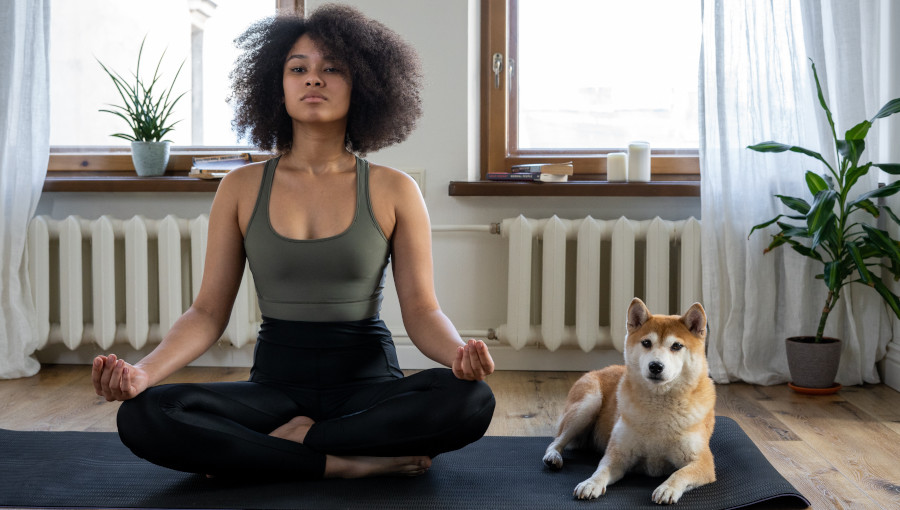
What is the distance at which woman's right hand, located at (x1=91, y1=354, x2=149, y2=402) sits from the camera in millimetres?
1474

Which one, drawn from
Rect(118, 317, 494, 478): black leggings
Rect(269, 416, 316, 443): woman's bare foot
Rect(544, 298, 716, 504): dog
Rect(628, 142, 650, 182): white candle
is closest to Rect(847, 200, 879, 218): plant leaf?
Rect(628, 142, 650, 182): white candle

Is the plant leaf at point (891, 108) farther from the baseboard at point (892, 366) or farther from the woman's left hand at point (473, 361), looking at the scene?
the woman's left hand at point (473, 361)

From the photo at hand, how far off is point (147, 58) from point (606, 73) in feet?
5.64

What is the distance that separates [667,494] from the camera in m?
1.63

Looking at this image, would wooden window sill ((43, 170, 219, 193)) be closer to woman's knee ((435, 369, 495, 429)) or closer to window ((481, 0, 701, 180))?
window ((481, 0, 701, 180))

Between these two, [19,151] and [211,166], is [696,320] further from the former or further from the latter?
[19,151]

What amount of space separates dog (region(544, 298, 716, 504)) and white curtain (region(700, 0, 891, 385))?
1.20m

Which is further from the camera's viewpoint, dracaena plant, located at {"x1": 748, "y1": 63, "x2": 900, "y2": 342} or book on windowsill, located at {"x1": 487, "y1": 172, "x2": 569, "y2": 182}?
book on windowsill, located at {"x1": 487, "y1": 172, "x2": 569, "y2": 182}

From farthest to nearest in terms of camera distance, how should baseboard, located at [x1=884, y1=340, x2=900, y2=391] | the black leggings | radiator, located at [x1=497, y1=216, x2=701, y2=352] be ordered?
radiator, located at [x1=497, y1=216, x2=701, y2=352] < baseboard, located at [x1=884, y1=340, x2=900, y2=391] < the black leggings

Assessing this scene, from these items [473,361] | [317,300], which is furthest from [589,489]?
[317,300]

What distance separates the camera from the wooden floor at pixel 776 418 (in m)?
1.86

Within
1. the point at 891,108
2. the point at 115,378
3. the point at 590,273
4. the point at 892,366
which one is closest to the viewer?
the point at 115,378

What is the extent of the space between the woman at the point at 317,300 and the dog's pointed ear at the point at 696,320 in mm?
430

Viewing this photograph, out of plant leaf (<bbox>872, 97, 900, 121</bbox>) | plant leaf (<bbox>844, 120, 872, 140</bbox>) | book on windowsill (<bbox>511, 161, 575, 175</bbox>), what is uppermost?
plant leaf (<bbox>872, 97, 900, 121</bbox>)
